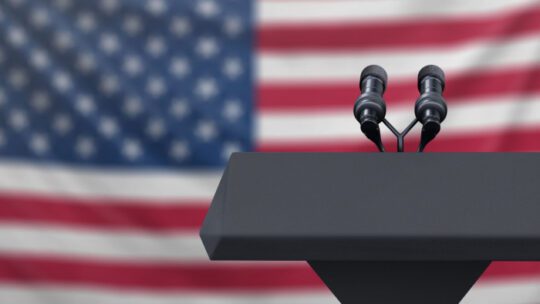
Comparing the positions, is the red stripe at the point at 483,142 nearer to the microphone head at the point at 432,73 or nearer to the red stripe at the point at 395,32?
the red stripe at the point at 395,32

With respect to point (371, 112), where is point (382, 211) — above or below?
below

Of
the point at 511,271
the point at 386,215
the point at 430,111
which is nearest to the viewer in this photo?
the point at 386,215

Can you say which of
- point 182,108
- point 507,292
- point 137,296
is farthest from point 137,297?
point 507,292

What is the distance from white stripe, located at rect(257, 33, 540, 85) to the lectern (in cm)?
125

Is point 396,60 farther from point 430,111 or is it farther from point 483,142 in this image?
point 430,111

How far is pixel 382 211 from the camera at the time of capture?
31.4 inches

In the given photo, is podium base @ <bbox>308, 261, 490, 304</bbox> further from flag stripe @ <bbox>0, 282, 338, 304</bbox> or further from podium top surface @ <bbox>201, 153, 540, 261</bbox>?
flag stripe @ <bbox>0, 282, 338, 304</bbox>

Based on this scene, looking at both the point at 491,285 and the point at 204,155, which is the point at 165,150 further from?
the point at 491,285

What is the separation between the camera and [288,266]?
204 cm

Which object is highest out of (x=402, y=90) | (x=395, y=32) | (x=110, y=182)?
(x=395, y=32)

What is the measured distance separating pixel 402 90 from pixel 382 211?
1.28m

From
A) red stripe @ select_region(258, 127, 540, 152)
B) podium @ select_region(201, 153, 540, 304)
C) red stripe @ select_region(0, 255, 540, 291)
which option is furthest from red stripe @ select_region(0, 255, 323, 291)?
podium @ select_region(201, 153, 540, 304)

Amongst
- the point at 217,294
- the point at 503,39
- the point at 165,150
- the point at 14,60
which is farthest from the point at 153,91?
the point at 503,39

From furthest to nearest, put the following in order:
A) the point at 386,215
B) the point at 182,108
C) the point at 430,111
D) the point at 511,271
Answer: the point at 182,108 → the point at 511,271 → the point at 430,111 → the point at 386,215
